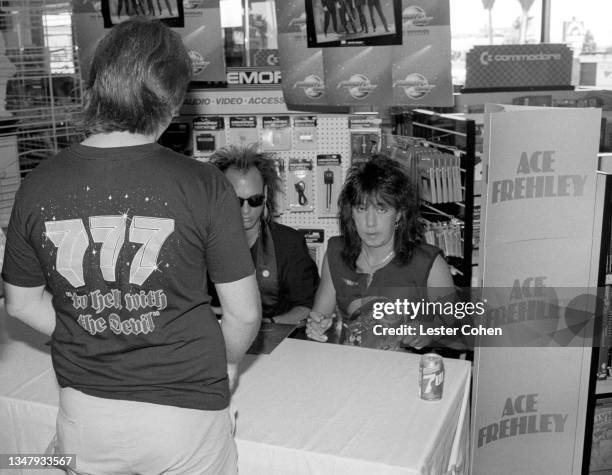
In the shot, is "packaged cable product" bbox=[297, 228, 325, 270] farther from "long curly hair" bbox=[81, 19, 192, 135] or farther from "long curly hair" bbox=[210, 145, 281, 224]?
"long curly hair" bbox=[81, 19, 192, 135]

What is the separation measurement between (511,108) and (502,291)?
643mm

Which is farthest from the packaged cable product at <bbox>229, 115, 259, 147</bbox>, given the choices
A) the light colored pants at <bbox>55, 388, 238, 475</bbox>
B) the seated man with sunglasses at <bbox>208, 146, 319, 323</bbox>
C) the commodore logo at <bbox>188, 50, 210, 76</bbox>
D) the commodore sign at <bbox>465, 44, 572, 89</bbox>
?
the light colored pants at <bbox>55, 388, 238, 475</bbox>

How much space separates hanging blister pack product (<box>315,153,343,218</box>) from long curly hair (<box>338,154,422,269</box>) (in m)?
0.53

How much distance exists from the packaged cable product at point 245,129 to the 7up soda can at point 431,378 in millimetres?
1852

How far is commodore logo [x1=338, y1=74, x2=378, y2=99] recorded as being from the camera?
3.05 metres

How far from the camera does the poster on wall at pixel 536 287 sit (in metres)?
2.39

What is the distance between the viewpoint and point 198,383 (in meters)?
1.40

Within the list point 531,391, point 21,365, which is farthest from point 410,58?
point 21,365

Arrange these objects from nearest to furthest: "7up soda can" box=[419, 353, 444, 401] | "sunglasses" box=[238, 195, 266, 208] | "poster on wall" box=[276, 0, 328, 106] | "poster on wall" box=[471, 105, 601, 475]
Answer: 1. "7up soda can" box=[419, 353, 444, 401]
2. "poster on wall" box=[471, 105, 601, 475]
3. "sunglasses" box=[238, 195, 266, 208]
4. "poster on wall" box=[276, 0, 328, 106]

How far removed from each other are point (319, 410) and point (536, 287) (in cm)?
109

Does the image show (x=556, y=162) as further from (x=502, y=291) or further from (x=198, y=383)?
(x=198, y=383)

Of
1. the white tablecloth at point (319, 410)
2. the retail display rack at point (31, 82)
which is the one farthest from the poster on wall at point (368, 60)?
the white tablecloth at point (319, 410)

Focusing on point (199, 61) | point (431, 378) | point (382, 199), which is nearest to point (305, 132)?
point (199, 61)

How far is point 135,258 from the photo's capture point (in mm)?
1320
